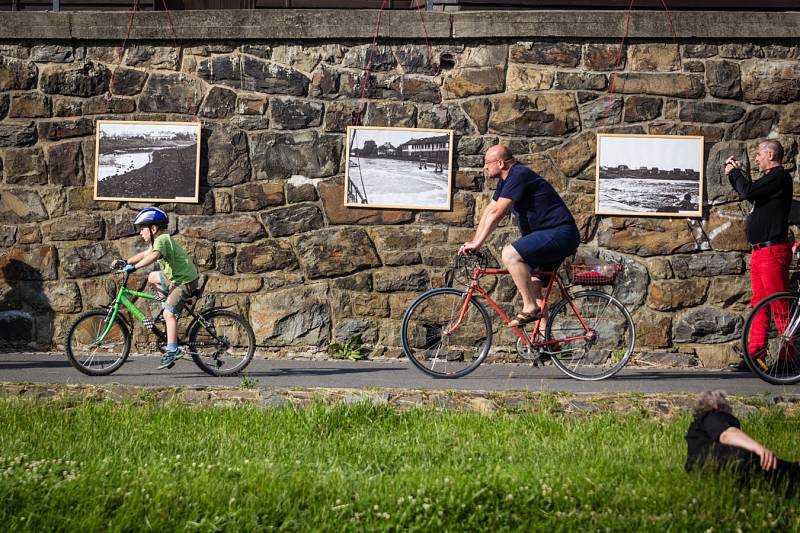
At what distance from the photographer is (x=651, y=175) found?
28.9 ft

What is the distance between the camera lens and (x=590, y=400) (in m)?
5.72

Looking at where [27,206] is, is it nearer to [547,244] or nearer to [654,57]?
[547,244]

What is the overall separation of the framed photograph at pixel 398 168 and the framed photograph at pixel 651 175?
4.91 ft

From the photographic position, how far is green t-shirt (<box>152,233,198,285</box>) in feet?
24.9

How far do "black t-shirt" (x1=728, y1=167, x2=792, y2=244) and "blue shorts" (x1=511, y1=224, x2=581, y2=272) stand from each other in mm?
1732

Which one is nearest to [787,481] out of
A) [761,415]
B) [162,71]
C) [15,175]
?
[761,415]

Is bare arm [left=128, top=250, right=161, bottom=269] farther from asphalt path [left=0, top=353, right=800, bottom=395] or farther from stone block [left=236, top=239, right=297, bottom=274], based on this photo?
stone block [left=236, top=239, right=297, bottom=274]

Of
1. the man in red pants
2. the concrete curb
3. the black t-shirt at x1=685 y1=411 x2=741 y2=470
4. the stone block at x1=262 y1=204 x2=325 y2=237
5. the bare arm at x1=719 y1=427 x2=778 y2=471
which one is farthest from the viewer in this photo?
the stone block at x1=262 y1=204 x2=325 y2=237

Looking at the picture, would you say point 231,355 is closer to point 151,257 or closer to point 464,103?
point 151,257

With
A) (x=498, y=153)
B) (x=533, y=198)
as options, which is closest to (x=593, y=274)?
(x=533, y=198)

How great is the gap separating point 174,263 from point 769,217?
16.8 ft

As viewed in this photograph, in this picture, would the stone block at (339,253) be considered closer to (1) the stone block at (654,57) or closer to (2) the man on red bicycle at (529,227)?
(2) the man on red bicycle at (529,227)

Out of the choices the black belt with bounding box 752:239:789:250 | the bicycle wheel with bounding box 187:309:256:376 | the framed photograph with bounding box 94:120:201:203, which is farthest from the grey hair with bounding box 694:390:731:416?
the framed photograph with bounding box 94:120:201:203

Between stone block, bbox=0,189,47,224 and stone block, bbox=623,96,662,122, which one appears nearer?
stone block, bbox=623,96,662,122
